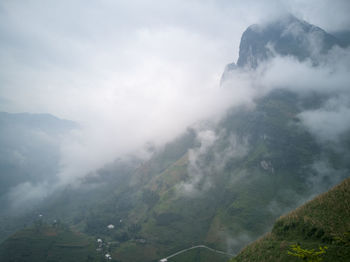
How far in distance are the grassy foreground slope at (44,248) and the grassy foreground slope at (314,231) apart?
16655 centimetres

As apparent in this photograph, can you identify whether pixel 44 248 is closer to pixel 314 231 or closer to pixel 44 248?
pixel 44 248

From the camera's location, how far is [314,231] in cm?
3734

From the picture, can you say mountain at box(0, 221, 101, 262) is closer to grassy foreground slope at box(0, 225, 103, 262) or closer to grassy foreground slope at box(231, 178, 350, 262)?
grassy foreground slope at box(0, 225, 103, 262)

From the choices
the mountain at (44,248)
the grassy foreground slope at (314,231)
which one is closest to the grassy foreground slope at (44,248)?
the mountain at (44,248)

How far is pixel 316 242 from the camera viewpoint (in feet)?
115

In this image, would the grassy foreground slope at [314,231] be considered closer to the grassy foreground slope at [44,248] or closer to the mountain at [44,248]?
the mountain at [44,248]

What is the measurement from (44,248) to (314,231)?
207 meters

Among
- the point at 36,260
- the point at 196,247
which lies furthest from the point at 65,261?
the point at 196,247

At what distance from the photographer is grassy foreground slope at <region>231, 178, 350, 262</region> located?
102 feet

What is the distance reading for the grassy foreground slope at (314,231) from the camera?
102 ft

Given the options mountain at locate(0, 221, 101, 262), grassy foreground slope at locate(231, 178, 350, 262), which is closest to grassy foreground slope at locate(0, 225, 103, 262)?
mountain at locate(0, 221, 101, 262)

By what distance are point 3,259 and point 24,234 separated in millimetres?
31430

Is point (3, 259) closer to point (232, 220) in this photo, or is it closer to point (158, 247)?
point (158, 247)

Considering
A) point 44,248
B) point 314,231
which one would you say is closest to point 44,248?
point 44,248
